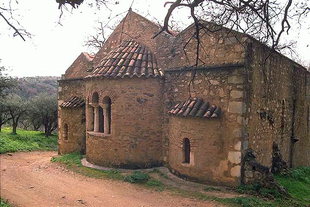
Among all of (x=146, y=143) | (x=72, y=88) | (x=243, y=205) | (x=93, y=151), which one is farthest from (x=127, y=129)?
(x=72, y=88)

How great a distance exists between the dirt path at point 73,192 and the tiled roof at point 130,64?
4.13 metres

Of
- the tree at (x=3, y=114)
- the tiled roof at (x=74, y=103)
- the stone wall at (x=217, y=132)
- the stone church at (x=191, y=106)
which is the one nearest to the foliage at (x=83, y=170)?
the stone church at (x=191, y=106)

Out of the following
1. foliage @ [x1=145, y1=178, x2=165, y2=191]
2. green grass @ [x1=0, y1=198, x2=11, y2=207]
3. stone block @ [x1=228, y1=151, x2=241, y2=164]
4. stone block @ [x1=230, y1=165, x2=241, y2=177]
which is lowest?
foliage @ [x1=145, y1=178, x2=165, y2=191]

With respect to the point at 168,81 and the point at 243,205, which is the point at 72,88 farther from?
the point at 243,205

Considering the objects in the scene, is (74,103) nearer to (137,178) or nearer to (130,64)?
(130,64)

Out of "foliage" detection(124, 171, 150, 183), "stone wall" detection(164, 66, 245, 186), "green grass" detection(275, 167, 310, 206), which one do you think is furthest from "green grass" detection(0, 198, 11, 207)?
"green grass" detection(275, 167, 310, 206)

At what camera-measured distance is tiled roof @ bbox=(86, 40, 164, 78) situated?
1124cm

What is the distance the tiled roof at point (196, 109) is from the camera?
931 centimetres

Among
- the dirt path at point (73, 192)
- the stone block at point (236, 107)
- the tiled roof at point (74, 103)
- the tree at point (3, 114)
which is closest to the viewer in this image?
the dirt path at point (73, 192)

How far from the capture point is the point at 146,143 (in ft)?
37.2

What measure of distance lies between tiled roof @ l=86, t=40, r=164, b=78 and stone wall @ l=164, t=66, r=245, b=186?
218cm

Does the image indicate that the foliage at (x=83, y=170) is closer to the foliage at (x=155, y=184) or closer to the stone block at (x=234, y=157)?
the foliage at (x=155, y=184)

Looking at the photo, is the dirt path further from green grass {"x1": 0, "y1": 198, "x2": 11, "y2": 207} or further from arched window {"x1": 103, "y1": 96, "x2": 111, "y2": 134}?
arched window {"x1": 103, "y1": 96, "x2": 111, "y2": 134}

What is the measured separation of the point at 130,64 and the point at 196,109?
3.55 meters
